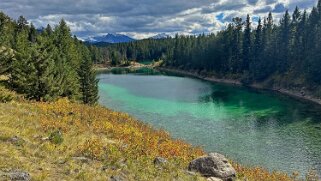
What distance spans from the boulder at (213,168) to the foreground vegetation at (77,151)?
769mm

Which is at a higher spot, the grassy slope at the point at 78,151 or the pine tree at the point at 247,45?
the pine tree at the point at 247,45

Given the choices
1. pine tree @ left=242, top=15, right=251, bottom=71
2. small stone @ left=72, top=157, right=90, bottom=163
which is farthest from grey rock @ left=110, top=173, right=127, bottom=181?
pine tree @ left=242, top=15, right=251, bottom=71

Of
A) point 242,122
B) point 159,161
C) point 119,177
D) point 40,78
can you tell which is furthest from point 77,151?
point 242,122

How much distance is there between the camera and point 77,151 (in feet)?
58.2

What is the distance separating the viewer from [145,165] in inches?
682

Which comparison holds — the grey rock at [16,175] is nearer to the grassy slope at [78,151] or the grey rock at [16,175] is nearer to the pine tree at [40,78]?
the grassy slope at [78,151]

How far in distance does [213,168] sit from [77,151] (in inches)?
271

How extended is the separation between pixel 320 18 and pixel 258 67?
24.4 meters

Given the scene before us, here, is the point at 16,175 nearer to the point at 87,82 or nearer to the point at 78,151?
the point at 78,151

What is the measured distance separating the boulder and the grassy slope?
0.74 metres

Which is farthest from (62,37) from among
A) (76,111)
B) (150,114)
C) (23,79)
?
(76,111)

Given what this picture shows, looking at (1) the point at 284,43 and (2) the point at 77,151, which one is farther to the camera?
(1) the point at 284,43

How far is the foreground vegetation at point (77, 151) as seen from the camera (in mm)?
14828

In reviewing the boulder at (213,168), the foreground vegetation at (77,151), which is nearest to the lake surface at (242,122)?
the foreground vegetation at (77,151)
